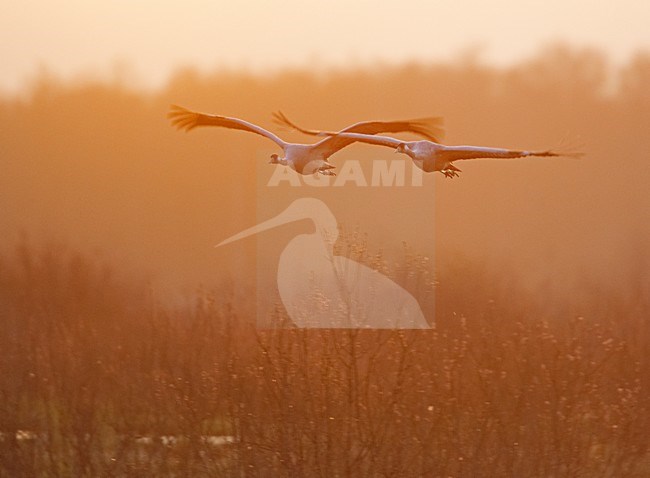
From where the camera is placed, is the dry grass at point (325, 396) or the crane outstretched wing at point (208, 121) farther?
the dry grass at point (325, 396)

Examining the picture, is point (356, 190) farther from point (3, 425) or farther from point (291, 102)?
point (3, 425)

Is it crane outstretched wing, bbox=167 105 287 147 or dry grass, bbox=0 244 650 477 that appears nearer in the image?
crane outstretched wing, bbox=167 105 287 147

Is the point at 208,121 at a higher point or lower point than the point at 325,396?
higher

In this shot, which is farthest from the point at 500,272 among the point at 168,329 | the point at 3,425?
the point at 3,425

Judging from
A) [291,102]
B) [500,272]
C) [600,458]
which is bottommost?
[600,458]

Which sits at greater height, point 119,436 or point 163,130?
point 163,130

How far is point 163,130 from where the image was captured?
8086 millimetres

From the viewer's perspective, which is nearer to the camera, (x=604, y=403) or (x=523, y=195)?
(x=604, y=403)

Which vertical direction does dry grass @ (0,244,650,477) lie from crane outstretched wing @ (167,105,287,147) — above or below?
below

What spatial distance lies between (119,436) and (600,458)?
2.29 metres

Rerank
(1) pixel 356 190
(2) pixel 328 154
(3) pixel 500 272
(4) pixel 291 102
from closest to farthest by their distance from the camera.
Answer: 1. (2) pixel 328 154
2. (3) pixel 500 272
3. (1) pixel 356 190
4. (4) pixel 291 102

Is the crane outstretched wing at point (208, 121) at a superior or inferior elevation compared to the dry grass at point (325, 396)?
superior

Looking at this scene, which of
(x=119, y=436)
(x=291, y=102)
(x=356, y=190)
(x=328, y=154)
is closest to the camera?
(x=328, y=154)

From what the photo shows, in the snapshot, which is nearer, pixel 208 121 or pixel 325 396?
pixel 208 121
